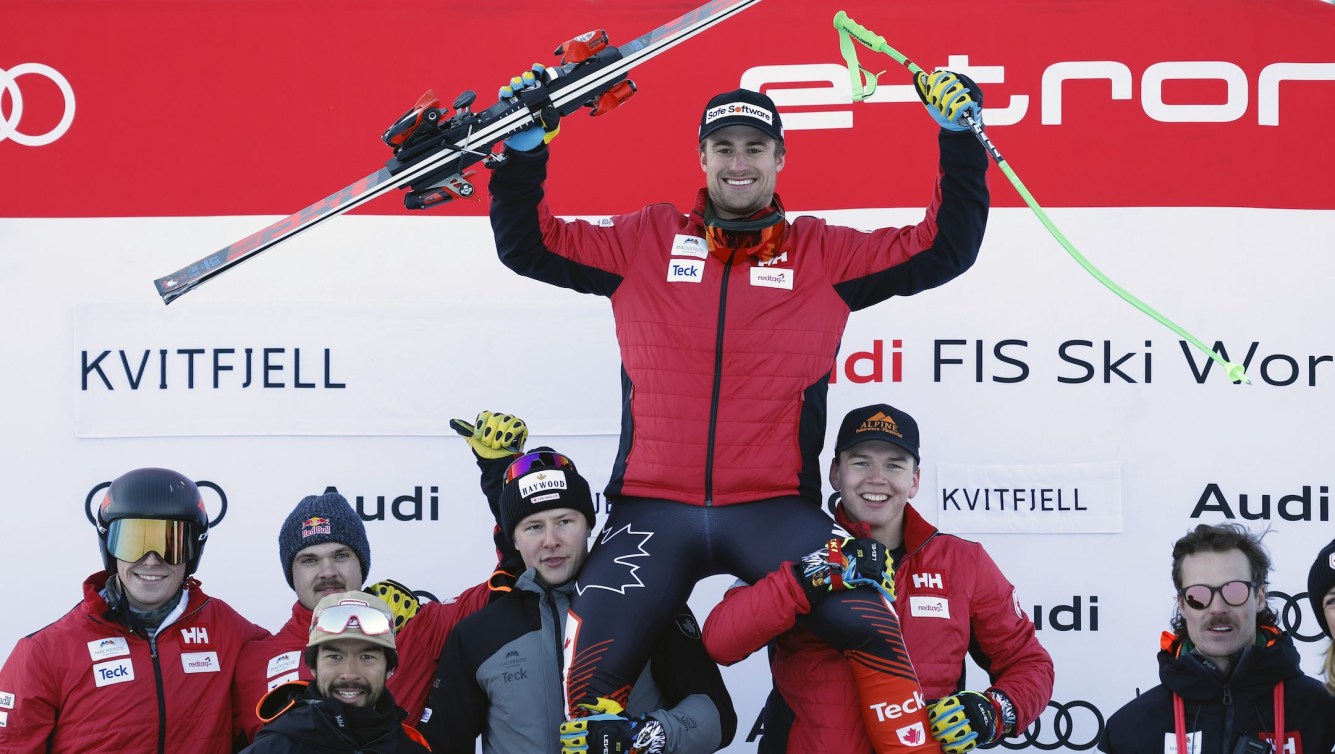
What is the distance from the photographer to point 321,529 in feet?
12.1

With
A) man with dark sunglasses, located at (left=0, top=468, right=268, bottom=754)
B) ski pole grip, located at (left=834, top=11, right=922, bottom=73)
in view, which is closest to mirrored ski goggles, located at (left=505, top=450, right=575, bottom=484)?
man with dark sunglasses, located at (left=0, top=468, right=268, bottom=754)

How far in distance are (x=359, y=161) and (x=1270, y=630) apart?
9.93ft

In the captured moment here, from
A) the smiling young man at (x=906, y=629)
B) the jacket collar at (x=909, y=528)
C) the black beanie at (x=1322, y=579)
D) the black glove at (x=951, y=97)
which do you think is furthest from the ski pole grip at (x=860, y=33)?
the black beanie at (x=1322, y=579)

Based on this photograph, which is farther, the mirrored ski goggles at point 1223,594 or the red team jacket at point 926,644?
the red team jacket at point 926,644

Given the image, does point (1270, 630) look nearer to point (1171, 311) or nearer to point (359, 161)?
point (1171, 311)

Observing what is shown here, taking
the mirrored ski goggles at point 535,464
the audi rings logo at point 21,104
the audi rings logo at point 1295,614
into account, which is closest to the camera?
the mirrored ski goggles at point 535,464

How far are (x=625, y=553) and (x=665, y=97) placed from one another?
5.94 feet

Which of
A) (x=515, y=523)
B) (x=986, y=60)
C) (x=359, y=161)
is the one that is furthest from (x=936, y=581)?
(x=359, y=161)

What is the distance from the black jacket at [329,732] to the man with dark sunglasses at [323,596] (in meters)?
0.48

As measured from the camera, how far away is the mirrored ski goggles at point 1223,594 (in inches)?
126

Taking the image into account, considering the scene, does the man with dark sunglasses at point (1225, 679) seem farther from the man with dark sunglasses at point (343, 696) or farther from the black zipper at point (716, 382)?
the man with dark sunglasses at point (343, 696)

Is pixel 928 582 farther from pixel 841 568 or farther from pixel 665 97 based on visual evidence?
pixel 665 97

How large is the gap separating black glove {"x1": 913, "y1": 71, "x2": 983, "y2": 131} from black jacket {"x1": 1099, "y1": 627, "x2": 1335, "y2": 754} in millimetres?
1318

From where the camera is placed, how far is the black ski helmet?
356 cm
